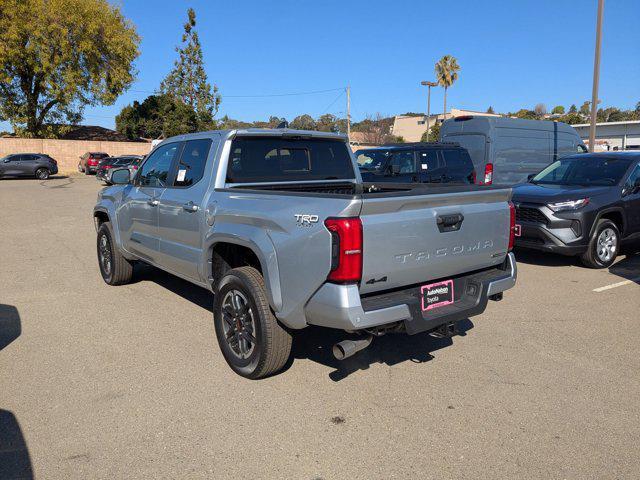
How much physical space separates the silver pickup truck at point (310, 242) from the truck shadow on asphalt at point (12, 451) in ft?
5.02

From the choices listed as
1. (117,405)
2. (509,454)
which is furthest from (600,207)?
(117,405)

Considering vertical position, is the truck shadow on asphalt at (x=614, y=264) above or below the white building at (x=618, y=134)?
below

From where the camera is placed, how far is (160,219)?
532cm

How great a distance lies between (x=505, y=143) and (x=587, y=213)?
20.9ft

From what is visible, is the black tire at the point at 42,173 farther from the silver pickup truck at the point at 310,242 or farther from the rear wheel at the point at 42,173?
the silver pickup truck at the point at 310,242

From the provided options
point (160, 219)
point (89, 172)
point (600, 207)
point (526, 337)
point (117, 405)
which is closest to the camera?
point (117, 405)

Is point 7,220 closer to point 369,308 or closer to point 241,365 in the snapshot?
point 241,365

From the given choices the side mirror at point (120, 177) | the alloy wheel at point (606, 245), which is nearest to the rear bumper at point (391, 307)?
the side mirror at point (120, 177)

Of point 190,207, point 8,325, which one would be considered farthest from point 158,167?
point 8,325

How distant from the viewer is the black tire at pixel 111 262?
21.9ft

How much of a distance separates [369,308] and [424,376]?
3.80ft

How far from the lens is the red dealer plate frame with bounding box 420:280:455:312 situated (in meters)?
3.67

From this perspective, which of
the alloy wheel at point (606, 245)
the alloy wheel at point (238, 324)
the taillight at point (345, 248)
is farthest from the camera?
the alloy wheel at point (606, 245)

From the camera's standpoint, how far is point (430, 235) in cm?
358
